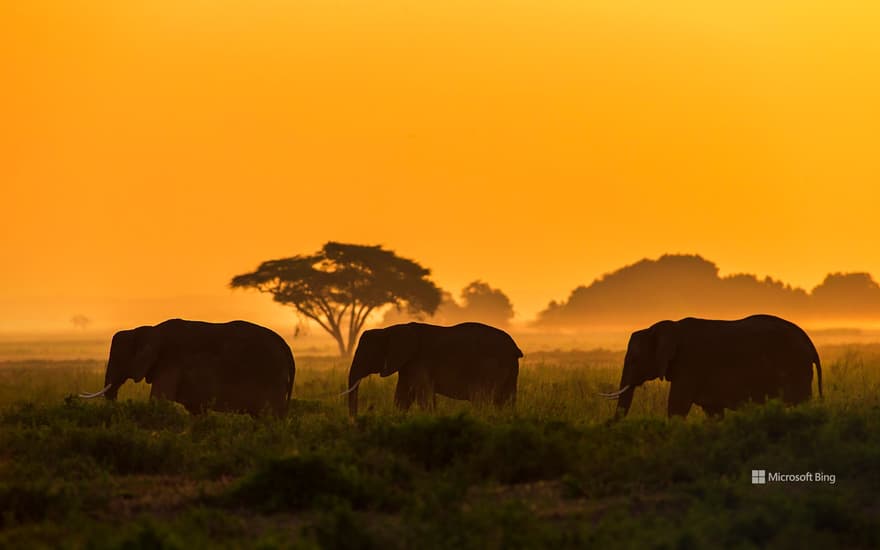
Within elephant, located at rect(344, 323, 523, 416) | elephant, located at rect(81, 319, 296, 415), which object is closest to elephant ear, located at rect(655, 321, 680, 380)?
elephant, located at rect(344, 323, 523, 416)

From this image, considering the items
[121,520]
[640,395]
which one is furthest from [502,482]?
[640,395]

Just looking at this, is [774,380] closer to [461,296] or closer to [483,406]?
[483,406]

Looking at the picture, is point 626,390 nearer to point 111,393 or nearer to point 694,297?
point 111,393

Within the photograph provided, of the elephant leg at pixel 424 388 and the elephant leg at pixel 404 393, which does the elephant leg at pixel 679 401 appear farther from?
the elephant leg at pixel 404 393

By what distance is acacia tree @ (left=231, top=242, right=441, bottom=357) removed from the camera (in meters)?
→ 67.9

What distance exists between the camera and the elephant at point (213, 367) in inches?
853

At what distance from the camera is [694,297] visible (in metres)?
159

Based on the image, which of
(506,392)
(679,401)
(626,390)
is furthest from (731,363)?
(506,392)

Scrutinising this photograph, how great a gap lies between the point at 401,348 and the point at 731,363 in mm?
6228

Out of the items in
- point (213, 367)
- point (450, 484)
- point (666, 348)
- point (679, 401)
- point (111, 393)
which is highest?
point (666, 348)

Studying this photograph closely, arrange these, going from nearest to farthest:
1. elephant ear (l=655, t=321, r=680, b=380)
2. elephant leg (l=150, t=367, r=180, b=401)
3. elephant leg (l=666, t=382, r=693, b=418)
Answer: elephant leg (l=666, t=382, r=693, b=418) → elephant ear (l=655, t=321, r=680, b=380) → elephant leg (l=150, t=367, r=180, b=401)

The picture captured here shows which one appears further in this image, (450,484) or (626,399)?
(626,399)

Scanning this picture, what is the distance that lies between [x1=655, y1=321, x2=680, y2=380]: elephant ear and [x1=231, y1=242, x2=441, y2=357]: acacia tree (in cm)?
4753

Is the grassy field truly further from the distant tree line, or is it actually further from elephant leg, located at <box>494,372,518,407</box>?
the distant tree line
